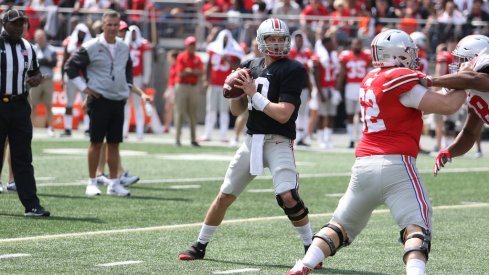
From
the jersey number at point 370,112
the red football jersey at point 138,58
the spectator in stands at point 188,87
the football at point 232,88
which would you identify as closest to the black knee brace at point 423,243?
the jersey number at point 370,112

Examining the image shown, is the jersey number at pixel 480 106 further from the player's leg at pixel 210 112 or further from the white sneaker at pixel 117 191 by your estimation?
the player's leg at pixel 210 112

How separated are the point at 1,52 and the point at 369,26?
46.5 feet

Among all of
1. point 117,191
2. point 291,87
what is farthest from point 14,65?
point 291,87

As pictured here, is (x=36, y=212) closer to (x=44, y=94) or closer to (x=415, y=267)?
(x=415, y=267)

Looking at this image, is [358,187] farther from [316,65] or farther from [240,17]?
[240,17]

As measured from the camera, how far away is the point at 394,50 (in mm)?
6797

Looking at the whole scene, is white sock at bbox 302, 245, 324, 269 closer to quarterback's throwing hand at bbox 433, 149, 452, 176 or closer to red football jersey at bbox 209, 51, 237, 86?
quarterback's throwing hand at bbox 433, 149, 452, 176

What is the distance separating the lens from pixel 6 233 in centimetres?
917

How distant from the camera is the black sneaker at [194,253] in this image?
8.16 metres

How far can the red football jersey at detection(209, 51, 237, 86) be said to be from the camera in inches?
814

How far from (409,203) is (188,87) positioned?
1317 centimetres

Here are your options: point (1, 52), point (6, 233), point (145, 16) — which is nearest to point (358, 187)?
point (6, 233)

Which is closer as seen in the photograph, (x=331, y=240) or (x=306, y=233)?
(x=331, y=240)

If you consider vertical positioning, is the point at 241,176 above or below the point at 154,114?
above
